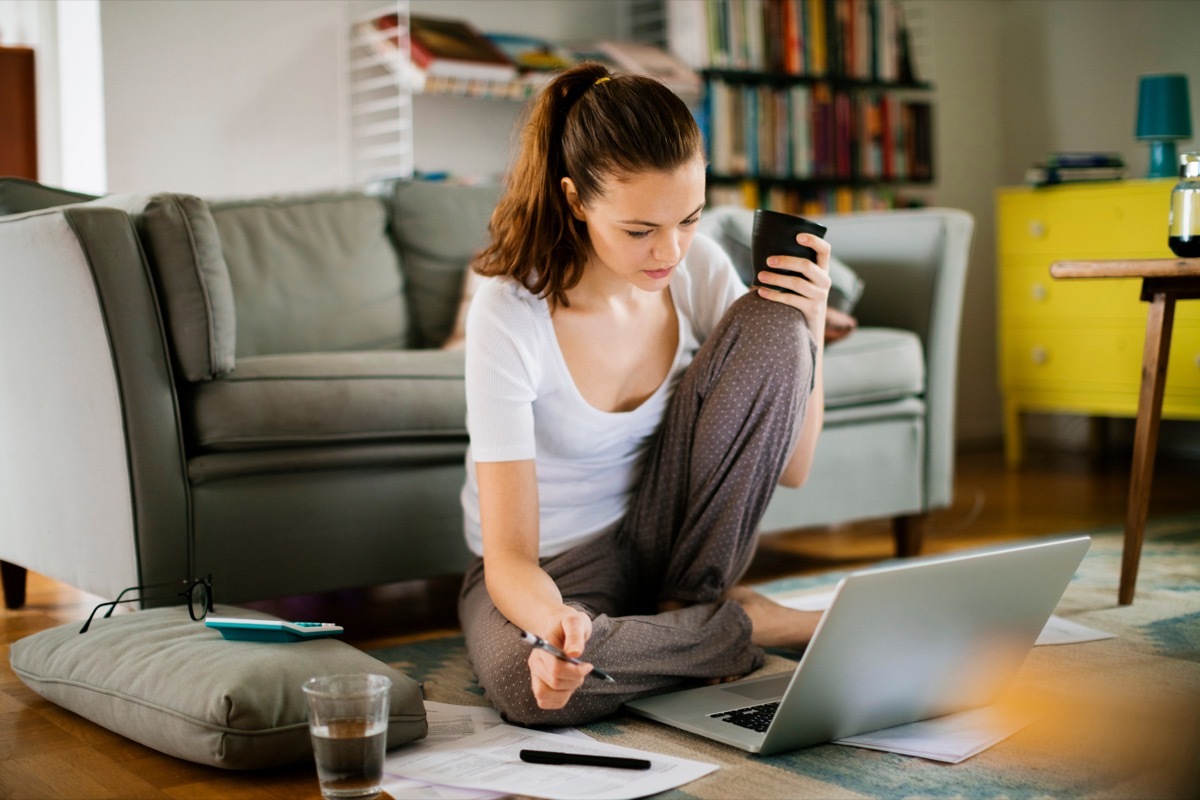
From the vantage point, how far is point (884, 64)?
4074 mm

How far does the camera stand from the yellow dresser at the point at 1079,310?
11.4ft

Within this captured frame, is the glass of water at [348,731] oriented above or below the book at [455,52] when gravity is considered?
below

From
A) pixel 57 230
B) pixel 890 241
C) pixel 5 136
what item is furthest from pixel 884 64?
pixel 57 230

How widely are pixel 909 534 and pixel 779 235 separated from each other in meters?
1.26

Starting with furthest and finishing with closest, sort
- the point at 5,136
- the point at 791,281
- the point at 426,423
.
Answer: the point at 5,136 → the point at 426,423 → the point at 791,281

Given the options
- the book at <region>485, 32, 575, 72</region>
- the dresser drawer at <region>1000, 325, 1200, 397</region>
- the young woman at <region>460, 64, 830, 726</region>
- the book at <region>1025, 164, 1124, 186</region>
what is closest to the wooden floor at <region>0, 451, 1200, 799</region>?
the dresser drawer at <region>1000, 325, 1200, 397</region>

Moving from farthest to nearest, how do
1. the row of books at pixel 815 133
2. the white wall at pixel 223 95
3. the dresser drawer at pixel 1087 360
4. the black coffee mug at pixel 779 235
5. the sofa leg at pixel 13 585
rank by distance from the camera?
the row of books at pixel 815 133 → the dresser drawer at pixel 1087 360 → the white wall at pixel 223 95 → the sofa leg at pixel 13 585 → the black coffee mug at pixel 779 235

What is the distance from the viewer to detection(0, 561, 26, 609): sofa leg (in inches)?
88.0

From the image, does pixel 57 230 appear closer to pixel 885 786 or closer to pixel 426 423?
pixel 426 423

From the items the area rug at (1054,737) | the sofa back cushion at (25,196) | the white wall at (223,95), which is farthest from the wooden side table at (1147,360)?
the white wall at (223,95)

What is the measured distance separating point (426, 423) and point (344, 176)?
156cm

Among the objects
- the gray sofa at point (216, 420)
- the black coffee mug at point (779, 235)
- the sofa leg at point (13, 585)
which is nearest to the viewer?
the black coffee mug at point (779, 235)

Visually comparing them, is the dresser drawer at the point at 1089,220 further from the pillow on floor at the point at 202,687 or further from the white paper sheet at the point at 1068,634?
the pillow on floor at the point at 202,687

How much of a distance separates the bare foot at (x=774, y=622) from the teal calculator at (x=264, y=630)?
55 cm
